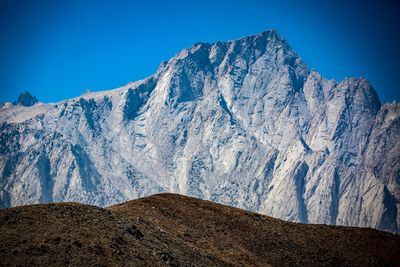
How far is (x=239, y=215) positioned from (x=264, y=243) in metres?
6.03

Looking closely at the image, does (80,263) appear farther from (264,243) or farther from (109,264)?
(264,243)

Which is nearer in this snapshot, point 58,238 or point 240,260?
point 58,238

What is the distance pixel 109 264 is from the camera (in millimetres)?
36938

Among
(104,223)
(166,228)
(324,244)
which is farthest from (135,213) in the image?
(324,244)

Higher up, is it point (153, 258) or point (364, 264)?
point (364, 264)

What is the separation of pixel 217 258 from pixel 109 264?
36.2 ft

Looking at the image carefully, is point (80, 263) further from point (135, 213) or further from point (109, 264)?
point (135, 213)

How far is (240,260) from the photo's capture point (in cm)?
4672

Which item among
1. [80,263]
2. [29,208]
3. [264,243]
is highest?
[264,243]

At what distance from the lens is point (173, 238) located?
4647 centimetres

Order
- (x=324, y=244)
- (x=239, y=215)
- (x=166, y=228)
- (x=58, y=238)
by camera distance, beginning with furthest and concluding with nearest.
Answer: (x=239, y=215) → (x=324, y=244) → (x=166, y=228) → (x=58, y=238)

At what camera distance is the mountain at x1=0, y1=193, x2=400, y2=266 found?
3769 cm

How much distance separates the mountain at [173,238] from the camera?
124ft

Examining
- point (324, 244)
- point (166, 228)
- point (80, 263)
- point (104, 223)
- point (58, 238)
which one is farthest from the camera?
point (324, 244)
